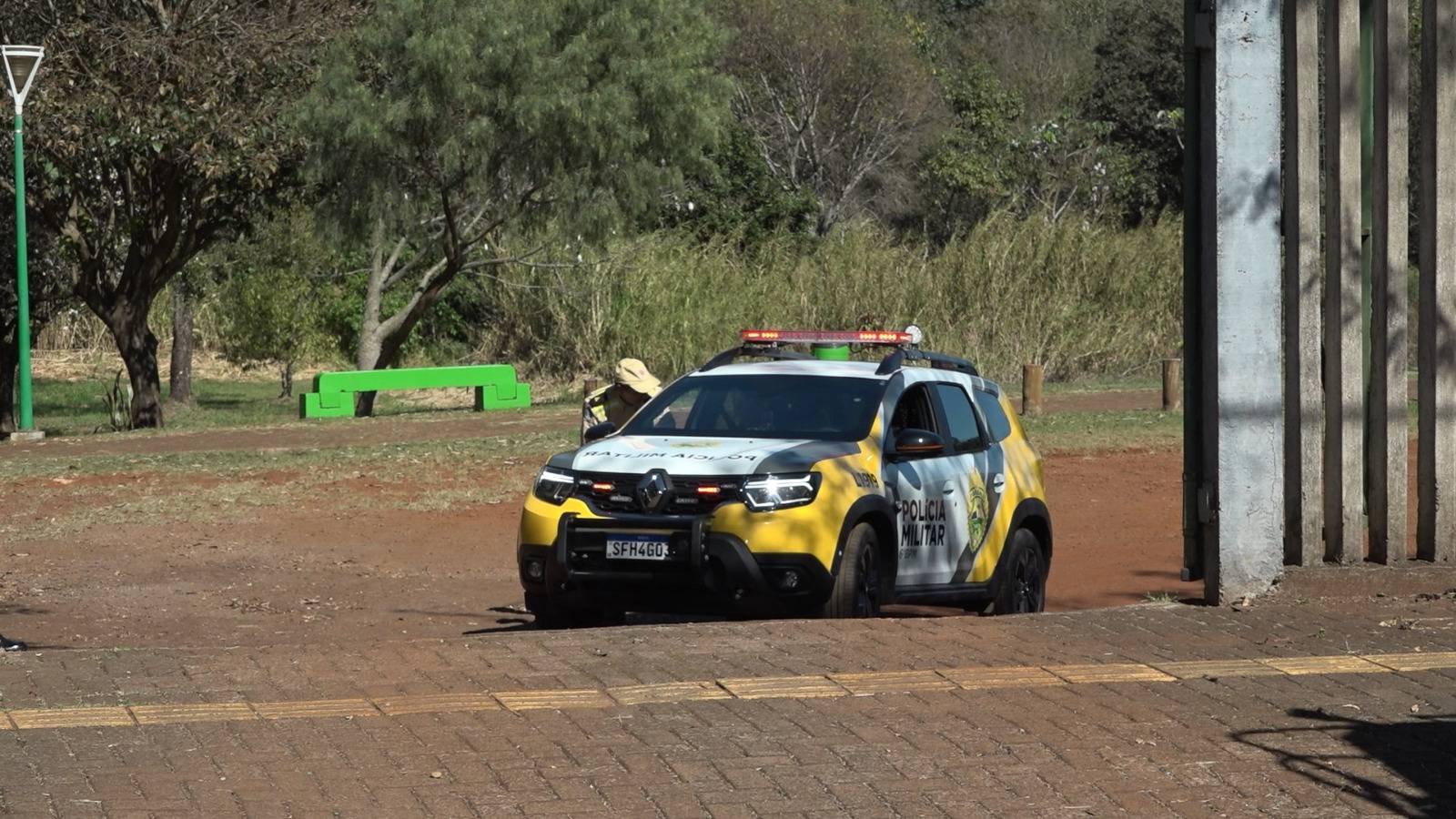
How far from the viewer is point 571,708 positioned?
6891 mm

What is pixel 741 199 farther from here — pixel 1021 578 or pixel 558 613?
pixel 558 613

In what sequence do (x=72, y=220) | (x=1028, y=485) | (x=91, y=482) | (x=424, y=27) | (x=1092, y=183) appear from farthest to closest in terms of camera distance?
(x=1092, y=183) → (x=424, y=27) → (x=72, y=220) → (x=91, y=482) → (x=1028, y=485)

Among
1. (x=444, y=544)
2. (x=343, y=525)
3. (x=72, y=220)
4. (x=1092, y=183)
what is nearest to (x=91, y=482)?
(x=343, y=525)

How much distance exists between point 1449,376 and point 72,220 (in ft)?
69.6

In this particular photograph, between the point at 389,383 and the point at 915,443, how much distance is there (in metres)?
19.7

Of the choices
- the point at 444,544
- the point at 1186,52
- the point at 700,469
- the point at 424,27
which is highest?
the point at 424,27

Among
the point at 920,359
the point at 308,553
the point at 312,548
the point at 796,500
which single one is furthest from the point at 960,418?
the point at 312,548

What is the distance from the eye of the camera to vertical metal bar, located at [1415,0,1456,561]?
9070 mm

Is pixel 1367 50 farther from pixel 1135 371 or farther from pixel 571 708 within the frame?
pixel 1135 371

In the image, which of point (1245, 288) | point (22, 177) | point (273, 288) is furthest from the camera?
point (273, 288)

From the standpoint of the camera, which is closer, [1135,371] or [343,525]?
[343,525]

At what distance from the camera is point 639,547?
30.4 ft

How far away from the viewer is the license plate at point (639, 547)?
30.3 feet

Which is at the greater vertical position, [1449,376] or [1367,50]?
[1367,50]
